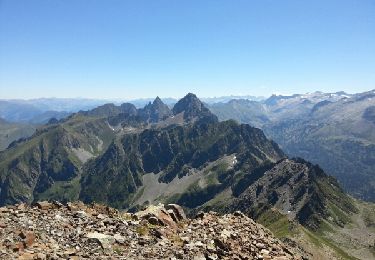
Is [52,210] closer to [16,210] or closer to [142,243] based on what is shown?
[16,210]

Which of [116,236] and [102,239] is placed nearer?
[102,239]

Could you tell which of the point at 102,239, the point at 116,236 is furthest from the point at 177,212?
the point at 102,239

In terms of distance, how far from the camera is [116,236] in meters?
28.2

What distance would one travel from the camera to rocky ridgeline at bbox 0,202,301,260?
81.6 feet

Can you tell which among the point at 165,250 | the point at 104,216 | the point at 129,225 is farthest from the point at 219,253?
the point at 104,216

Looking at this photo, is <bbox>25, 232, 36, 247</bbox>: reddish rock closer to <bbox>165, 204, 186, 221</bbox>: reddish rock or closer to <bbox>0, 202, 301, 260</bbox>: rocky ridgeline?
<bbox>0, 202, 301, 260</bbox>: rocky ridgeline

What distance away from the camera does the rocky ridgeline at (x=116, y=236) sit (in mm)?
24859

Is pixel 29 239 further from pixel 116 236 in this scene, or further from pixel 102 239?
pixel 116 236

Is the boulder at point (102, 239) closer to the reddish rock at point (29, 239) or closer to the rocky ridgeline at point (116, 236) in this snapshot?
the rocky ridgeline at point (116, 236)

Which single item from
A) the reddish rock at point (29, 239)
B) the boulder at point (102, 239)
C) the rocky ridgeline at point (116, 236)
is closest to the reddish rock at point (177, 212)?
the rocky ridgeline at point (116, 236)

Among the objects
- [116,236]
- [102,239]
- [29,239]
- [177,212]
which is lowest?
[177,212]

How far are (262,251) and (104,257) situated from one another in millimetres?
12838

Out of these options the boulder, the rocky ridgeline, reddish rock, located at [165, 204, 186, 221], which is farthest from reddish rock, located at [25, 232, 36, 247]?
reddish rock, located at [165, 204, 186, 221]

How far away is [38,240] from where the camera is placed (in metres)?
25.4
